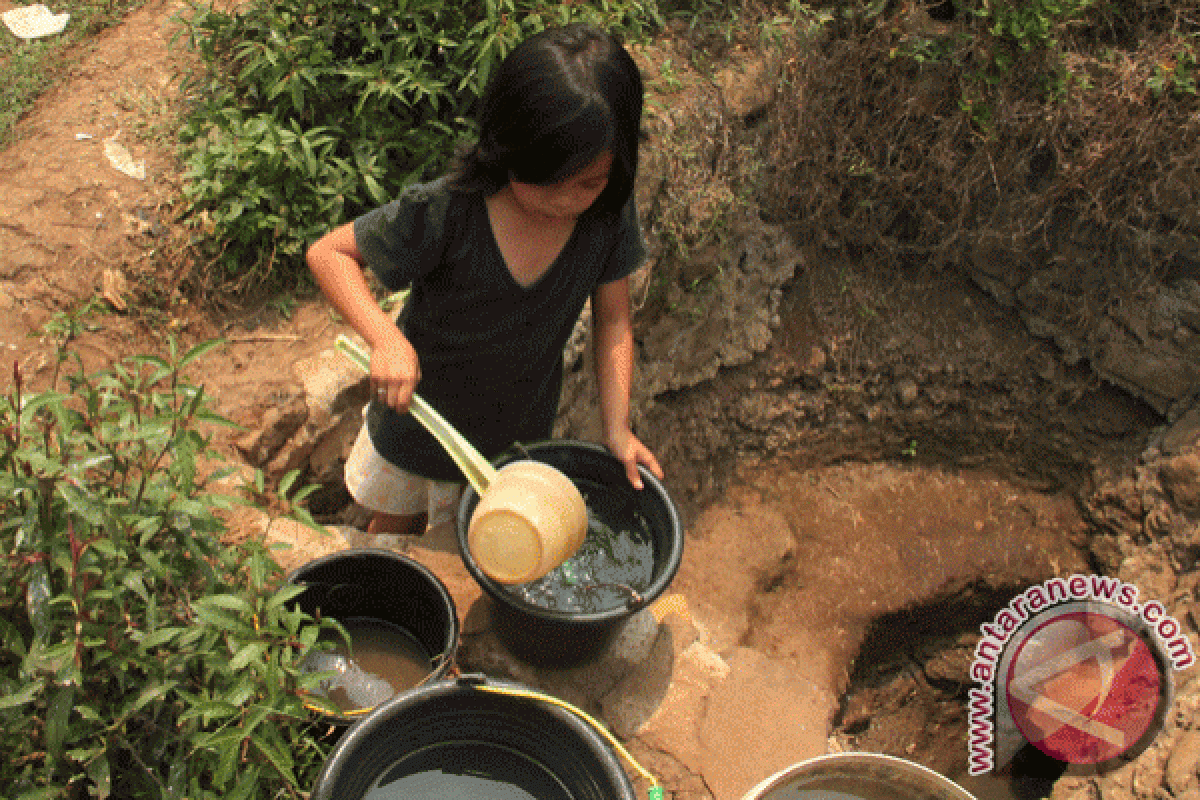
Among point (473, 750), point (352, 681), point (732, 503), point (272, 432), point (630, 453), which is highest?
point (630, 453)

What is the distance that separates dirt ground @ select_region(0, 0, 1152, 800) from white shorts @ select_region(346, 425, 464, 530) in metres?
0.65

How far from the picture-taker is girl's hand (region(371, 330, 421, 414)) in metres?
1.83

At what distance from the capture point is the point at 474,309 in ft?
6.72

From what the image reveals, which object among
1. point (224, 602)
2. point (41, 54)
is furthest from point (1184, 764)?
point (41, 54)

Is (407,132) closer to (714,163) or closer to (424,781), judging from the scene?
(714,163)

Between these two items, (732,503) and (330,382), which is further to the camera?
(732,503)

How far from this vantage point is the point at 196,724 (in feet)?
5.00

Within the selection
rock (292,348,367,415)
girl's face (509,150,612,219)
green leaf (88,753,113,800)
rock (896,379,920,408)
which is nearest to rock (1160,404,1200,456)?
rock (896,379,920,408)

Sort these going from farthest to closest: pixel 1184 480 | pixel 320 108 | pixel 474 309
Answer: pixel 1184 480
pixel 320 108
pixel 474 309

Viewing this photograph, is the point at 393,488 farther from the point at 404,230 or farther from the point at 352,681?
the point at 404,230

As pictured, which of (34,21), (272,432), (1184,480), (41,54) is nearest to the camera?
(272,432)

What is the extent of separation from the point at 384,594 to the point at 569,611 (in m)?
0.60

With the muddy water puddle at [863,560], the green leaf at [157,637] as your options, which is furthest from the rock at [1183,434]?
the green leaf at [157,637]

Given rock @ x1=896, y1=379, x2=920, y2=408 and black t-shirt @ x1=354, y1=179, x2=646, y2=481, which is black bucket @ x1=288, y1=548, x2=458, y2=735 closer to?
black t-shirt @ x1=354, y1=179, x2=646, y2=481
